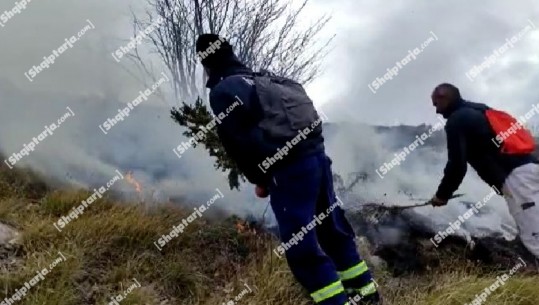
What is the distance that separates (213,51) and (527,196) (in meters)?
2.58

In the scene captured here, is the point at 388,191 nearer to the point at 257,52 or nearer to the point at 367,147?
the point at 367,147

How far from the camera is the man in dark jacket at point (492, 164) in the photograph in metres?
4.01

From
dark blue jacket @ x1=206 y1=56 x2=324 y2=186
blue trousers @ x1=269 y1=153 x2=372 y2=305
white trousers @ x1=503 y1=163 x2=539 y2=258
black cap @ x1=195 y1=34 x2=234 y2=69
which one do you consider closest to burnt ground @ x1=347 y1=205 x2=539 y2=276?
white trousers @ x1=503 y1=163 x2=539 y2=258

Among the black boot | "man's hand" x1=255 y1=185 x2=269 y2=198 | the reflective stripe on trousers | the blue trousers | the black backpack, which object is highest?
the black backpack

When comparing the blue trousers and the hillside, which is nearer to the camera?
the blue trousers

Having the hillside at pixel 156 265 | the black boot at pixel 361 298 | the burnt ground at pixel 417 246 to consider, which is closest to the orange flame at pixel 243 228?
the hillside at pixel 156 265

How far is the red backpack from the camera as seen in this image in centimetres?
404

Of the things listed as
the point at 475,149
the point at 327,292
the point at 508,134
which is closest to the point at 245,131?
the point at 327,292

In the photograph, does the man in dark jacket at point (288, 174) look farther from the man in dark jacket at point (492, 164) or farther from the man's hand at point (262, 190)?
the man in dark jacket at point (492, 164)

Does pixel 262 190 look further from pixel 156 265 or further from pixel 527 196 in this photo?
pixel 527 196

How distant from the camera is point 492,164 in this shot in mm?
4113

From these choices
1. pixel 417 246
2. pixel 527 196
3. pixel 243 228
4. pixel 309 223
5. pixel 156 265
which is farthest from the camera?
pixel 417 246

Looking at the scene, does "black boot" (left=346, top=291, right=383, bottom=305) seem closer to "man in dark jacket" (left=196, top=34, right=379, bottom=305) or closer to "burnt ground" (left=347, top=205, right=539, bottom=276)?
"man in dark jacket" (left=196, top=34, right=379, bottom=305)

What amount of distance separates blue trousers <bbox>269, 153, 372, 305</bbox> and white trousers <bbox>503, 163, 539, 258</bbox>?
151cm
